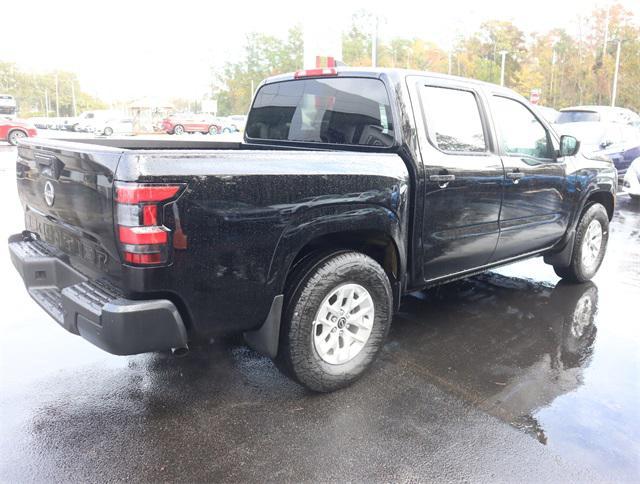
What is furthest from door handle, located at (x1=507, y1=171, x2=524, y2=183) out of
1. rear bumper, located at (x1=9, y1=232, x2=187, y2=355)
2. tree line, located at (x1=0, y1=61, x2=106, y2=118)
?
tree line, located at (x1=0, y1=61, x2=106, y2=118)

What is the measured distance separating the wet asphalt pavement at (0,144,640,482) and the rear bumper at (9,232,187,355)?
1.88 ft

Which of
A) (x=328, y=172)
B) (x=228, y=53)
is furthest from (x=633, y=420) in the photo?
(x=228, y=53)

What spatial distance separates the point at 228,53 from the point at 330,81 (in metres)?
71.5

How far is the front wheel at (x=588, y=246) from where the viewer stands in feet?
18.0

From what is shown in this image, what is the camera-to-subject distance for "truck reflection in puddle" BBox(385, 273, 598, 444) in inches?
134

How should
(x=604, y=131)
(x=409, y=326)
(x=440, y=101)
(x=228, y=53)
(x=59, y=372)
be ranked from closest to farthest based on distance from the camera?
1. (x=59, y=372)
2. (x=440, y=101)
3. (x=409, y=326)
4. (x=604, y=131)
5. (x=228, y=53)

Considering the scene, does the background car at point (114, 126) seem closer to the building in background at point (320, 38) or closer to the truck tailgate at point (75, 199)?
the building in background at point (320, 38)

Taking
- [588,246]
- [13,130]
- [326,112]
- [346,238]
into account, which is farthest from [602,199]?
[13,130]

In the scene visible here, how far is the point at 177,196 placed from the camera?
2.49 m

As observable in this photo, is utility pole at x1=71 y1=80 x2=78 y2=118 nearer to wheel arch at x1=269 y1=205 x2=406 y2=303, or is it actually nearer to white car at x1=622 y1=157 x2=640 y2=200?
white car at x1=622 y1=157 x2=640 y2=200

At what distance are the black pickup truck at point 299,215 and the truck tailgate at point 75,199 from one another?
0.04 feet

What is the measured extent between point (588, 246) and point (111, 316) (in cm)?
488

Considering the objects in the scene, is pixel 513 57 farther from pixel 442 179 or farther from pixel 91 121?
pixel 442 179

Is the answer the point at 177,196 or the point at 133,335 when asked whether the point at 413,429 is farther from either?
the point at 177,196
